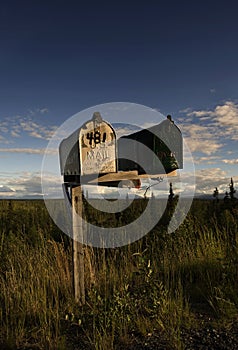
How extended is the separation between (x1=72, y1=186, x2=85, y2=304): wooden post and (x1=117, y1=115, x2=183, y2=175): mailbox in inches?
25.7

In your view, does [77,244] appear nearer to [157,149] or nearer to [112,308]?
[112,308]

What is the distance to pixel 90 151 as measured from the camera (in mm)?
3318

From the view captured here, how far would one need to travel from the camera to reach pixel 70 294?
12.3 feet

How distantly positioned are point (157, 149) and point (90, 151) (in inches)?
26.5

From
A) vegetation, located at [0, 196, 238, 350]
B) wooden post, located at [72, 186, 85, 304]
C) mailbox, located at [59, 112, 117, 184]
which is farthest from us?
wooden post, located at [72, 186, 85, 304]

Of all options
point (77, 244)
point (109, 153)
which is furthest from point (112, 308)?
point (109, 153)

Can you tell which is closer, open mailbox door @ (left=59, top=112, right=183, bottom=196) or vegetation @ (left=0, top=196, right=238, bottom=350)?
vegetation @ (left=0, top=196, right=238, bottom=350)

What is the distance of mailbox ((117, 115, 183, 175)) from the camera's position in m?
3.29

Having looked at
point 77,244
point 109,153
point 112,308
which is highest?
point 109,153

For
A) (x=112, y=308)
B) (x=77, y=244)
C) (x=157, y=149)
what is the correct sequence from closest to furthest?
(x=112, y=308) < (x=157, y=149) < (x=77, y=244)

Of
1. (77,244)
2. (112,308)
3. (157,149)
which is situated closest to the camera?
(112,308)

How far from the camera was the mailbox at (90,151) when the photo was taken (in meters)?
3.28

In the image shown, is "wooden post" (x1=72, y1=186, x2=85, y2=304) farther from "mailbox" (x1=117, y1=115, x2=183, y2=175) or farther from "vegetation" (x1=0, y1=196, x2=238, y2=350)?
"mailbox" (x1=117, y1=115, x2=183, y2=175)

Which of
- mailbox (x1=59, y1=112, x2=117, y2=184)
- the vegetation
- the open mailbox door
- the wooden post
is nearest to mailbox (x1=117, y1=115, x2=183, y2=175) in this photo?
the open mailbox door
